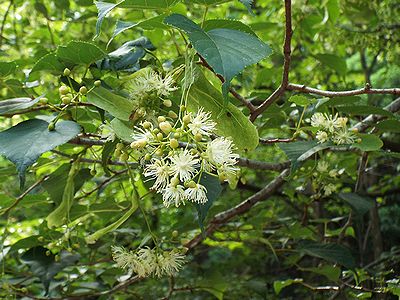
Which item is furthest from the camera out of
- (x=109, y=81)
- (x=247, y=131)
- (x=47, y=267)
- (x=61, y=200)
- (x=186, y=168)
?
(x=47, y=267)

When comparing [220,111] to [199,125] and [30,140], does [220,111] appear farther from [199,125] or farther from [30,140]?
[30,140]

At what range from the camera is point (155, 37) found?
1.51 metres

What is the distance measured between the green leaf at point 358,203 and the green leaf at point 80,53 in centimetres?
83

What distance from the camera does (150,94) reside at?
834mm

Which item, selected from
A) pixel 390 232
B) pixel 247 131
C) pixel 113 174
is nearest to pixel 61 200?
pixel 113 174

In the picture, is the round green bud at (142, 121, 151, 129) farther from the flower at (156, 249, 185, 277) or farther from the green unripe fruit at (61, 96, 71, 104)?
the flower at (156, 249, 185, 277)

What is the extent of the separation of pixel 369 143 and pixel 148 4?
0.52 metres

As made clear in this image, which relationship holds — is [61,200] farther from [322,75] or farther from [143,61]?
[322,75]

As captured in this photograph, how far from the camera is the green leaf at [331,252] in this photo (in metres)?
1.40

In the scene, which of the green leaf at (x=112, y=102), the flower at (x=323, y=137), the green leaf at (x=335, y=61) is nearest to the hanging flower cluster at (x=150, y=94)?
the green leaf at (x=112, y=102)

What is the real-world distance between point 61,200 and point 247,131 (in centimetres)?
54

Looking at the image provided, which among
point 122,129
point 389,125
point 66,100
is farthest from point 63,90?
point 389,125

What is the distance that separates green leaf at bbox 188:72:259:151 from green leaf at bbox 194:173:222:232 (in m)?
0.07

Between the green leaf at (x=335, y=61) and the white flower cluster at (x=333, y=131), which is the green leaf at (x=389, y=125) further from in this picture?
the green leaf at (x=335, y=61)
